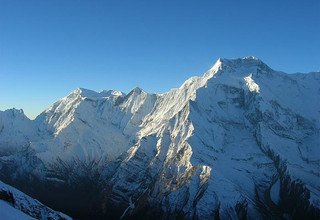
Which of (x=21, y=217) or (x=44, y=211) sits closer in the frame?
(x=21, y=217)

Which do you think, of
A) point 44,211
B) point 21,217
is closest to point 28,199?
point 44,211

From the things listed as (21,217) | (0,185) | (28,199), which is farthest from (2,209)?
(28,199)

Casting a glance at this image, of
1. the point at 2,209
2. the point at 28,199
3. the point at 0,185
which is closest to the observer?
the point at 2,209

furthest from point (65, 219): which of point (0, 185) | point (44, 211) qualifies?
point (0, 185)

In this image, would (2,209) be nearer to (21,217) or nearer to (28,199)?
(21,217)

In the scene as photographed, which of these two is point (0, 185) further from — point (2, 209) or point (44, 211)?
point (2, 209)

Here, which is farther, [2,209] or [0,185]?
[0,185]

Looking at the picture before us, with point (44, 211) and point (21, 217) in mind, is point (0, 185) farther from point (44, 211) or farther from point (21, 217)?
point (21, 217)

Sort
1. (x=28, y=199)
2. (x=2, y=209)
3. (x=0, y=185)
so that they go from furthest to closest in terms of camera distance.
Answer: (x=28, y=199) < (x=0, y=185) < (x=2, y=209)
